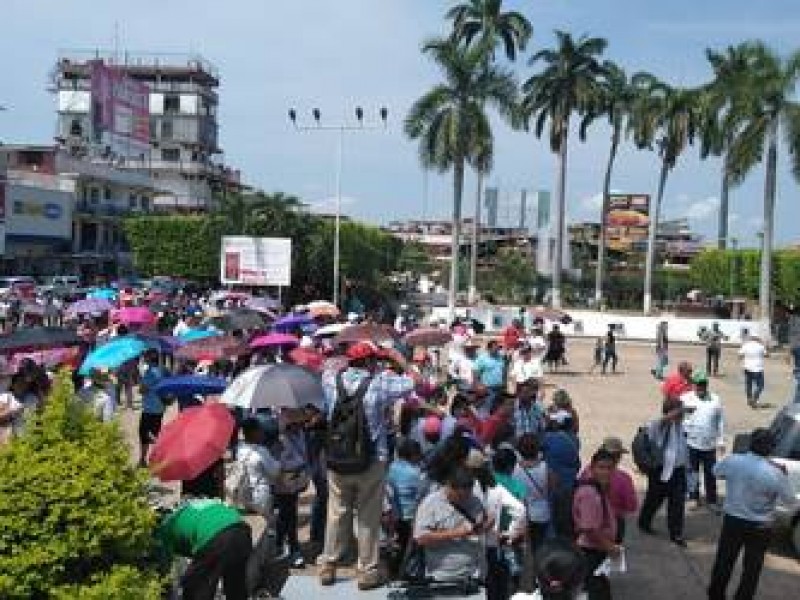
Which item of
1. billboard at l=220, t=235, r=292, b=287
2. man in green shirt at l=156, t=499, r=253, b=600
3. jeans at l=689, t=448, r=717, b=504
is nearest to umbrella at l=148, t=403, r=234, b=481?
man in green shirt at l=156, t=499, r=253, b=600

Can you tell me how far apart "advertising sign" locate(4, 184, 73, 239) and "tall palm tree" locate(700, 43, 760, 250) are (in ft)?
113

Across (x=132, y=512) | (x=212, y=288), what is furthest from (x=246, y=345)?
(x=212, y=288)

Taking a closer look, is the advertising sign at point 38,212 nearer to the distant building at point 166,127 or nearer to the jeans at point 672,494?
the distant building at point 166,127

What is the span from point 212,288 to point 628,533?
1912 inches

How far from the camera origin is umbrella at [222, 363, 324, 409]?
30.3ft

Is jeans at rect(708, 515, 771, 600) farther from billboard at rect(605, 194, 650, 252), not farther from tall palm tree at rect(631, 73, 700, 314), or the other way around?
billboard at rect(605, 194, 650, 252)

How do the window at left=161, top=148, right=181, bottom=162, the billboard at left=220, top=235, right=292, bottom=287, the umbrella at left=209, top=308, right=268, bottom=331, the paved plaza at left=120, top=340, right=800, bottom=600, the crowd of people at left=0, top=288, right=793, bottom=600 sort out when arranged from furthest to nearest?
the window at left=161, top=148, right=181, bottom=162, the billboard at left=220, top=235, right=292, bottom=287, the umbrella at left=209, top=308, right=268, bottom=331, the paved plaza at left=120, top=340, right=800, bottom=600, the crowd of people at left=0, top=288, right=793, bottom=600

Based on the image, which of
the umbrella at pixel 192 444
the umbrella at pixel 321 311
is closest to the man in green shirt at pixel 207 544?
the umbrella at pixel 192 444

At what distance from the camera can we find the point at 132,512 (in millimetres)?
4961

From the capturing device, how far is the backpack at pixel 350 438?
27.5 ft

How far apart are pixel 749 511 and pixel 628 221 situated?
132 meters

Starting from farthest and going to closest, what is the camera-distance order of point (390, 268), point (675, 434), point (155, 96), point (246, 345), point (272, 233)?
point (155, 96)
point (390, 268)
point (272, 233)
point (246, 345)
point (675, 434)

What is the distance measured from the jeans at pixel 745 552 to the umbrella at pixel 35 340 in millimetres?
9384

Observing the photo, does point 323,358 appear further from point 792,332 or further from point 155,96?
point 155,96
